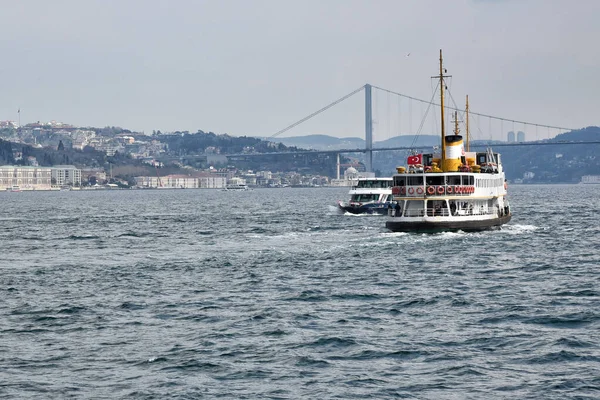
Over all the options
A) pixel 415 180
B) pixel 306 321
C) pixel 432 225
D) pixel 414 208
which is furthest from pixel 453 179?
pixel 306 321

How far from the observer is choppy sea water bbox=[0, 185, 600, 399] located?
21297 mm

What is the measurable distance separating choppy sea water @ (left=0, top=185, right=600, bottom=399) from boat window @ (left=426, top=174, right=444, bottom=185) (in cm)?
564

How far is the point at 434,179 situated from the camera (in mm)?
56438

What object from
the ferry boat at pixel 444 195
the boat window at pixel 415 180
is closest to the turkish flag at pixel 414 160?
the ferry boat at pixel 444 195

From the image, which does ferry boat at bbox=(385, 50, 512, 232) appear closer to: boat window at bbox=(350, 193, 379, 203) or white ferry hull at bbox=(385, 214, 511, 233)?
white ferry hull at bbox=(385, 214, 511, 233)

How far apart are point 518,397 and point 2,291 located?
19978 millimetres

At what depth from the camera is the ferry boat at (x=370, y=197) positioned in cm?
8575

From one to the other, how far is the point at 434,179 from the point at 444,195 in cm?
109

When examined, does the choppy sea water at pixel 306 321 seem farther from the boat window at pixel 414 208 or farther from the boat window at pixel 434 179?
the boat window at pixel 434 179

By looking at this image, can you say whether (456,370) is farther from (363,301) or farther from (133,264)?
(133,264)

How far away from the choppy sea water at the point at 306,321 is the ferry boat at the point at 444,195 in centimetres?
457

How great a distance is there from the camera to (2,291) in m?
34.8

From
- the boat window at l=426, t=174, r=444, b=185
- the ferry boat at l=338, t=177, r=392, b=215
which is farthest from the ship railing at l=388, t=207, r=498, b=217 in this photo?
the ferry boat at l=338, t=177, r=392, b=215

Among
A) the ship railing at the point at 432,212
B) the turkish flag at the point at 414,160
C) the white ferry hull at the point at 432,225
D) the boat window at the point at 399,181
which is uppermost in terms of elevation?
the turkish flag at the point at 414,160
